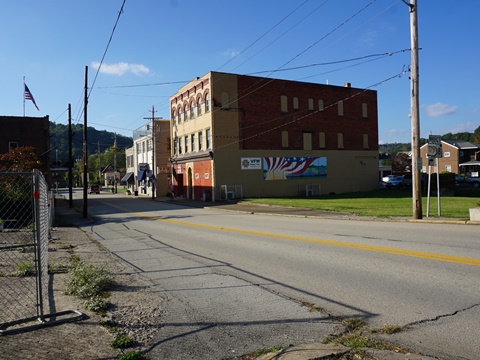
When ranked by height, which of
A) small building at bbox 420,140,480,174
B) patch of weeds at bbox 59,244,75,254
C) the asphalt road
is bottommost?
patch of weeds at bbox 59,244,75,254

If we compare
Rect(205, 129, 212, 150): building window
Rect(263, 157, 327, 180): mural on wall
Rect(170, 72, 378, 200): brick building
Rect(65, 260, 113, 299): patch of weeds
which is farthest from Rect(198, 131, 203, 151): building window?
Rect(65, 260, 113, 299): patch of weeds

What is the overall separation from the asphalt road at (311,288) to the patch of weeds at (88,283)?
956 mm

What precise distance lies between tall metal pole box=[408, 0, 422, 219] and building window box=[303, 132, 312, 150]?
85.3 feet

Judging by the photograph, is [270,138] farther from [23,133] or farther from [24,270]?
[24,270]

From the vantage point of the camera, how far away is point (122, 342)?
468 cm

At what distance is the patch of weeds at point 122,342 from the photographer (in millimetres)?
4613

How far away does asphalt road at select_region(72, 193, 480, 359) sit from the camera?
4848 millimetres

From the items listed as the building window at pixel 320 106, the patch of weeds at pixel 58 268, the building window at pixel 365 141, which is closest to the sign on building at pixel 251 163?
the building window at pixel 320 106

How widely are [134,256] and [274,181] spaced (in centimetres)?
3202

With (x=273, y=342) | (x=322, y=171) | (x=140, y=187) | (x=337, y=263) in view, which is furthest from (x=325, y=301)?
(x=140, y=187)

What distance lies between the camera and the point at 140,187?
229 ft

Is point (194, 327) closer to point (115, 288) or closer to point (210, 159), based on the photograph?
point (115, 288)

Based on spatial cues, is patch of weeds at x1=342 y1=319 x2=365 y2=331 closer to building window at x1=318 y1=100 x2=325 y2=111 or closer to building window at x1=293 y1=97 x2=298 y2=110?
building window at x1=293 y1=97 x2=298 y2=110

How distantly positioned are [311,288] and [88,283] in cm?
380
